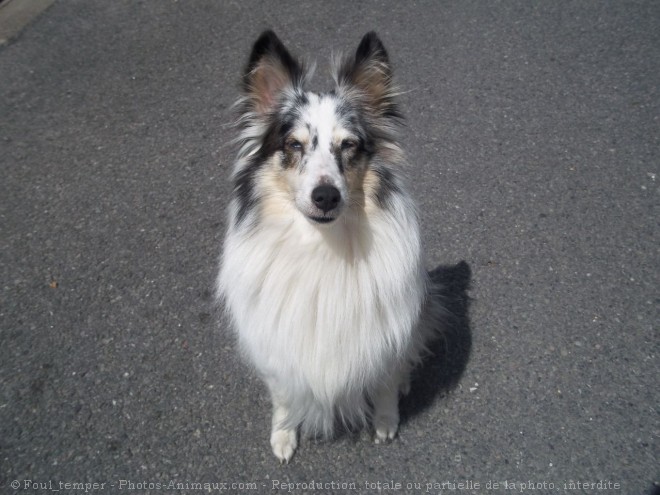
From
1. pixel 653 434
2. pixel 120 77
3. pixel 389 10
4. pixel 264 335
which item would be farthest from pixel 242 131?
pixel 389 10

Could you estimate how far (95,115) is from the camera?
461cm

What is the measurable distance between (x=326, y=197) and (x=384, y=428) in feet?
4.26

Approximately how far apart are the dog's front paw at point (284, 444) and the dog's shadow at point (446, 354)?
0.59 meters

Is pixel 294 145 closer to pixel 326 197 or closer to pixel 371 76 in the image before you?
pixel 326 197

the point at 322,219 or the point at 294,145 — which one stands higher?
the point at 294,145

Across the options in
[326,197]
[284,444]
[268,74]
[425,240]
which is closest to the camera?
[326,197]

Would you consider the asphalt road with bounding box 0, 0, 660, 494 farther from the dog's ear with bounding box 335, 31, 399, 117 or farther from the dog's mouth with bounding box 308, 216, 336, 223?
the dog's ear with bounding box 335, 31, 399, 117

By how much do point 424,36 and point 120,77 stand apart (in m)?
3.18

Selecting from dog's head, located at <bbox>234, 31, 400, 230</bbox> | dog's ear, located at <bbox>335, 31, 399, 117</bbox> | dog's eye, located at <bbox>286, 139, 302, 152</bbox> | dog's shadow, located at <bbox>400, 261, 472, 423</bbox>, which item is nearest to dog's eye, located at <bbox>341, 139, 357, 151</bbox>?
dog's head, located at <bbox>234, 31, 400, 230</bbox>

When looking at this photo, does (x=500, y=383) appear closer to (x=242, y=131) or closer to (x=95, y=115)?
(x=242, y=131)

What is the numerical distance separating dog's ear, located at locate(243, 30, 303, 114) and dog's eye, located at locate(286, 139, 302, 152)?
263 mm

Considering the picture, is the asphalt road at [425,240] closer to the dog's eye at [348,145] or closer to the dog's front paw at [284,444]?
the dog's front paw at [284,444]

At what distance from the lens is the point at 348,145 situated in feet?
7.07

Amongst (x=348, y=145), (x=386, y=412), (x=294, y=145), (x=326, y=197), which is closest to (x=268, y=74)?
(x=294, y=145)
